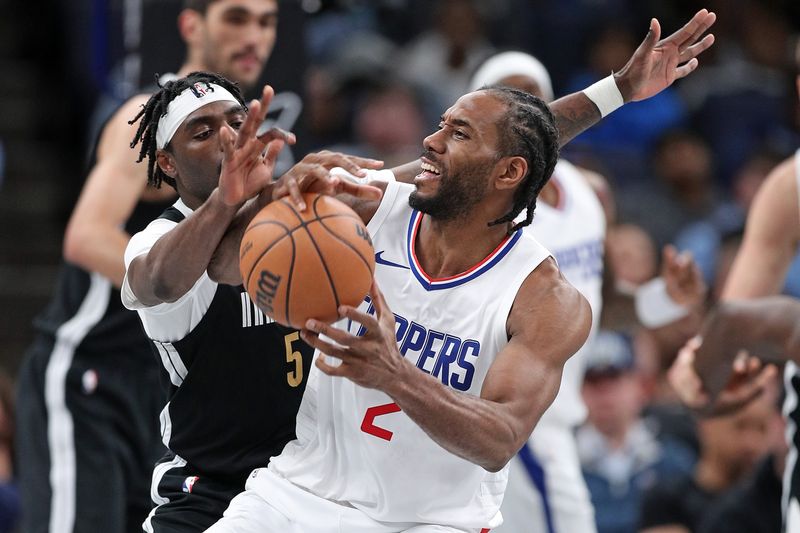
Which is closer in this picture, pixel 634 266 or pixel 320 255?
pixel 320 255

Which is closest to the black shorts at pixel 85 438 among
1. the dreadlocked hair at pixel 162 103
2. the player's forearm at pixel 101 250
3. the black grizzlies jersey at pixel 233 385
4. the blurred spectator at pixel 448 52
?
the player's forearm at pixel 101 250

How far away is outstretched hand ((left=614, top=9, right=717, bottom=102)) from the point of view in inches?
192

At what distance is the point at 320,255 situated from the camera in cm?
382

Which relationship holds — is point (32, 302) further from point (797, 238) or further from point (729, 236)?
point (797, 238)

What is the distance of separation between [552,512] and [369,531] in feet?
6.97

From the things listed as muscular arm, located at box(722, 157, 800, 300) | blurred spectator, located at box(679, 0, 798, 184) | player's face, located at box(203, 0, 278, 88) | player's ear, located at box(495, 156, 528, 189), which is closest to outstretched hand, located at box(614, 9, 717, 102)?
player's ear, located at box(495, 156, 528, 189)

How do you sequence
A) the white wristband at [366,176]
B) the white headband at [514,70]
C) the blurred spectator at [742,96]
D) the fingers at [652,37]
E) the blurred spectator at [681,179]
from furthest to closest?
the blurred spectator at [742,96], the blurred spectator at [681,179], the white headband at [514,70], the fingers at [652,37], the white wristband at [366,176]

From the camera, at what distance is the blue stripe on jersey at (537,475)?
20.6 feet

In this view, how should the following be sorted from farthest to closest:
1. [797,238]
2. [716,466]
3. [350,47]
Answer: [350,47]
[716,466]
[797,238]

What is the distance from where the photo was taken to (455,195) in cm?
441

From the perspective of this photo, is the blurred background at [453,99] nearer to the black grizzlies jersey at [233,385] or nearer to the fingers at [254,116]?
the black grizzlies jersey at [233,385]

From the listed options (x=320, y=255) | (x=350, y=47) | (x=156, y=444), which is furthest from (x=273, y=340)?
(x=350, y=47)

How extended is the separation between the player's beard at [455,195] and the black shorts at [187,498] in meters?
1.10

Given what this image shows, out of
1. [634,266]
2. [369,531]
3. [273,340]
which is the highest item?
[273,340]
